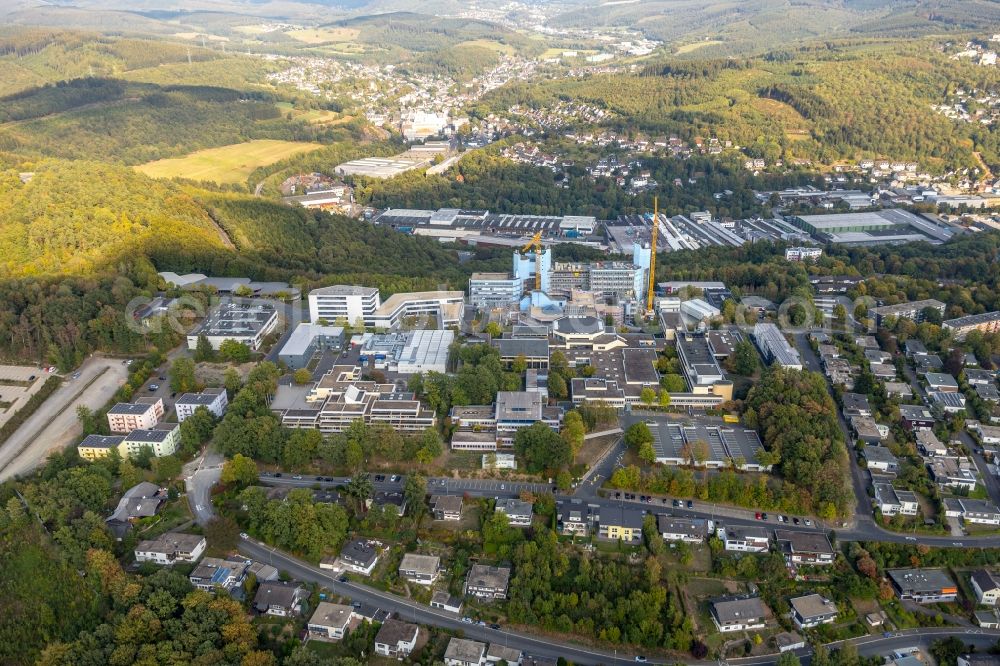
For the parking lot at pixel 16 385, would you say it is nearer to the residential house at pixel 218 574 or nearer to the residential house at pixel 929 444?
the residential house at pixel 218 574

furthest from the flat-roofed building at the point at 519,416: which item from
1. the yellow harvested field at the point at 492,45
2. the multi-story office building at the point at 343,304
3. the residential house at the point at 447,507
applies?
the yellow harvested field at the point at 492,45

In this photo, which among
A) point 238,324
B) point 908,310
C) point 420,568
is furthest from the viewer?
point 908,310

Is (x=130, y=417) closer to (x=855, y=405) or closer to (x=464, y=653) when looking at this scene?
(x=464, y=653)

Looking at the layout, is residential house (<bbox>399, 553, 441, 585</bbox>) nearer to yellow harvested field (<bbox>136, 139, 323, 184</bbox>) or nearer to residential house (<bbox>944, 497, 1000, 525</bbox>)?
residential house (<bbox>944, 497, 1000, 525</bbox>)

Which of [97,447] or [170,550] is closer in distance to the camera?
[170,550]

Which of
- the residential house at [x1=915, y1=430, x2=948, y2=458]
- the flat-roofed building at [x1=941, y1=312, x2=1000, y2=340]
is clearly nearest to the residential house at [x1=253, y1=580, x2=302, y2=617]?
the residential house at [x1=915, y1=430, x2=948, y2=458]

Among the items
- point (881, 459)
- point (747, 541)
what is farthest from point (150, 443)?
point (881, 459)

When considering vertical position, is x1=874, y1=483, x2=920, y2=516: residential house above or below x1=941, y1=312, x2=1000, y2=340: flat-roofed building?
below
